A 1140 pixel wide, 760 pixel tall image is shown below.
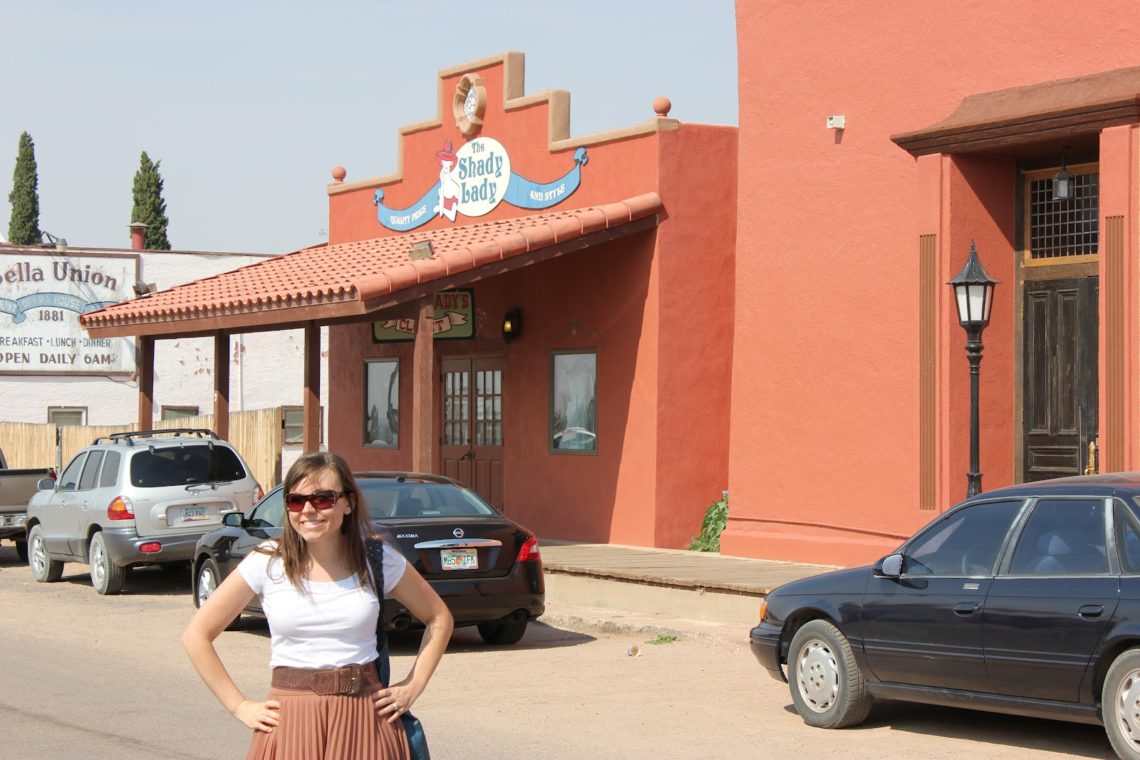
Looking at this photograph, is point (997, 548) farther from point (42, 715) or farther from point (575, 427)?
point (575, 427)

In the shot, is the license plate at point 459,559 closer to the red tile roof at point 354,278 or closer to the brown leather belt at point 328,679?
the red tile roof at point 354,278

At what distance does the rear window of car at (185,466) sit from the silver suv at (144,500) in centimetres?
1

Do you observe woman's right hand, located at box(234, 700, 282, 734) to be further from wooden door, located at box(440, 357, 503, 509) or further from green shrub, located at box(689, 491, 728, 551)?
wooden door, located at box(440, 357, 503, 509)

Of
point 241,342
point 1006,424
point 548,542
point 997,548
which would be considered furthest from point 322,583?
point 241,342

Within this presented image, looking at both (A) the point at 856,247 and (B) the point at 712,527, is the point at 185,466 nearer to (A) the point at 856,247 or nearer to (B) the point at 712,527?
(B) the point at 712,527

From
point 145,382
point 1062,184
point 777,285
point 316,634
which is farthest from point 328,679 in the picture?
point 145,382

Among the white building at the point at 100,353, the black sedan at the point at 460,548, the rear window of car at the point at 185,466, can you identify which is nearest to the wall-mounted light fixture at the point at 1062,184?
the black sedan at the point at 460,548

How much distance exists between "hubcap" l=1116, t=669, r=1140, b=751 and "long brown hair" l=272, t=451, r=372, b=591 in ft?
15.0

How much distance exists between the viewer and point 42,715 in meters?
10.0

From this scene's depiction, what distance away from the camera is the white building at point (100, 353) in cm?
3691

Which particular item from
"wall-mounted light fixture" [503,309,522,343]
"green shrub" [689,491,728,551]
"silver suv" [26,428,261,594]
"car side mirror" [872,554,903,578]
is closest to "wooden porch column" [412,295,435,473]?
"silver suv" [26,428,261,594]

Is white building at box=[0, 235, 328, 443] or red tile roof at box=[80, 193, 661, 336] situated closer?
red tile roof at box=[80, 193, 661, 336]

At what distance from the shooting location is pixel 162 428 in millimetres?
28656

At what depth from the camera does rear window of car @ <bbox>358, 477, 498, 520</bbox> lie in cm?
1297
